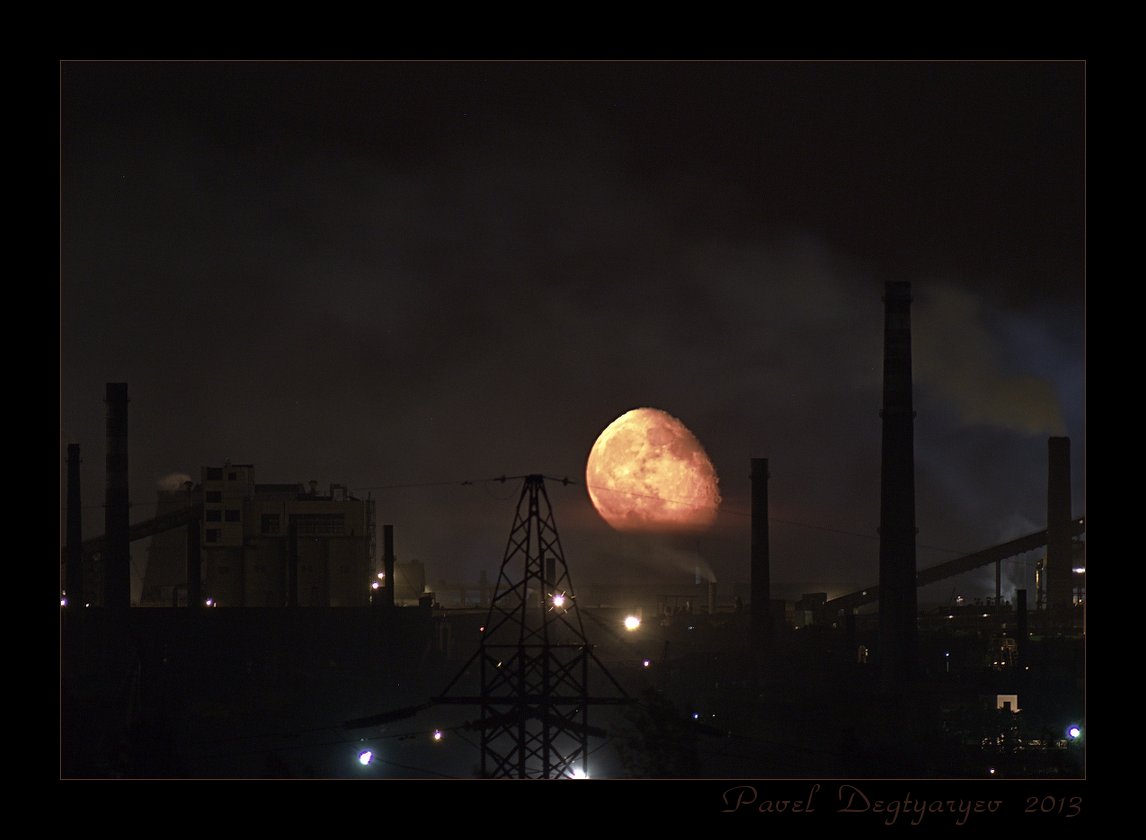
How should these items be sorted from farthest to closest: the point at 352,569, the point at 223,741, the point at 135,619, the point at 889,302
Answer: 1. the point at 352,569
2. the point at 135,619
3. the point at 889,302
4. the point at 223,741

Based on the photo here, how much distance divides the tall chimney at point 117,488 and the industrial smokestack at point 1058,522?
39390 mm

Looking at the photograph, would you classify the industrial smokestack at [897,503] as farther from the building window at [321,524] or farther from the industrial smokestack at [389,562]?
the building window at [321,524]

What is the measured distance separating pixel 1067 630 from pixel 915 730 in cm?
1856

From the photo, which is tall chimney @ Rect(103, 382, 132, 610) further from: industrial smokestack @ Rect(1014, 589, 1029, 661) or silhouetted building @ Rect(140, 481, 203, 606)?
industrial smokestack @ Rect(1014, 589, 1029, 661)

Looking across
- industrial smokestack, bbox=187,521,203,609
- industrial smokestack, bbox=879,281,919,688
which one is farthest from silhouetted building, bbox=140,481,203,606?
industrial smokestack, bbox=879,281,919,688

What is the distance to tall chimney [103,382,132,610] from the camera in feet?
186

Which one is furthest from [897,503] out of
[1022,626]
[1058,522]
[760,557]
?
[1058,522]

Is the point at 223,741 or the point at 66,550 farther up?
the point at 66,550

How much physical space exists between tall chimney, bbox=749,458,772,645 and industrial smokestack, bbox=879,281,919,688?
8.00 m

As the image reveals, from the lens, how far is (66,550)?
6119 centimetres

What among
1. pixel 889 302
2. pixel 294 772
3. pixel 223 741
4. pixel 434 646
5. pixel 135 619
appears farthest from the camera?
pixel 434 646

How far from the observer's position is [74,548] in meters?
60.8
